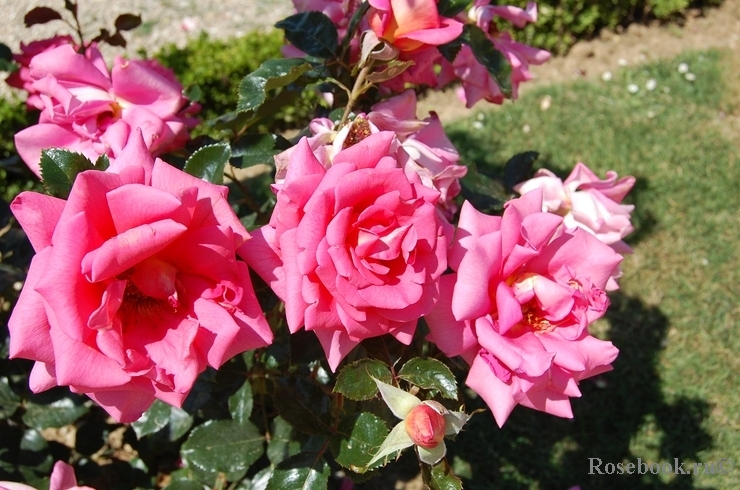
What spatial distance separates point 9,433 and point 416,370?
1.25m

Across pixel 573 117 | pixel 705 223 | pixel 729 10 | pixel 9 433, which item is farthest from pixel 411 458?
pixel 729 10

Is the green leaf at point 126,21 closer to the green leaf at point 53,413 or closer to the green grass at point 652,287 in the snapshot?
the green leaf at point 53,413

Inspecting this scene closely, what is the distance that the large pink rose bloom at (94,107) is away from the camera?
1.17 m

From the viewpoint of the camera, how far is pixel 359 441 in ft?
3.81

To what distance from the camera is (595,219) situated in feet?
4.44

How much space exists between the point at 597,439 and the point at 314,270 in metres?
2.08

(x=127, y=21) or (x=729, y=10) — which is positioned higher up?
(x=127, y=21)

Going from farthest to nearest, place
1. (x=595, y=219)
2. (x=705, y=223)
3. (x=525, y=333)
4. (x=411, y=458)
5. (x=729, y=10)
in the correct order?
(x=729, y=10) → (x=705, y=223) → (x=411, y=458) → (x=595, y=219) → (x=525, y=333)

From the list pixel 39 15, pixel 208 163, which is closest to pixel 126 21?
pixel 39 15

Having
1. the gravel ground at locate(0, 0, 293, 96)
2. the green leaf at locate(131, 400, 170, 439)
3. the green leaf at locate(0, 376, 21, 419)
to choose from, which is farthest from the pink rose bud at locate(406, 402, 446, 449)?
the gravel ground at locate(0, 0, 293, 96)

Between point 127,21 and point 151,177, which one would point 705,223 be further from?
point 151,177

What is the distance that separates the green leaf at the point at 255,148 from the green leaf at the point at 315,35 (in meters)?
0.19

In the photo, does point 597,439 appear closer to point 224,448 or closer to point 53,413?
point 224,448

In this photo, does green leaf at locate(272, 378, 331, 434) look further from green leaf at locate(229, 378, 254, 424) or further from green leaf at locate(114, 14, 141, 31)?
green leaf at locate(114, 14, 141, 31)
